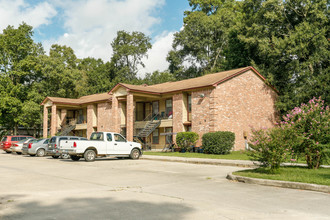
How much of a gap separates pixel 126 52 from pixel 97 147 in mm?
47397

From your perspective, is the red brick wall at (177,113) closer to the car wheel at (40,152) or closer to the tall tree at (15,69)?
the car wheel at (40,152)

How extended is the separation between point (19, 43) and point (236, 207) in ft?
165

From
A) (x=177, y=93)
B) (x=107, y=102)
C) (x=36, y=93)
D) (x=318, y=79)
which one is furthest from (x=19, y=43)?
(x=318, y=79)

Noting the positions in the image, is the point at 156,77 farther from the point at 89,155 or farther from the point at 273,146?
the point at 273,146

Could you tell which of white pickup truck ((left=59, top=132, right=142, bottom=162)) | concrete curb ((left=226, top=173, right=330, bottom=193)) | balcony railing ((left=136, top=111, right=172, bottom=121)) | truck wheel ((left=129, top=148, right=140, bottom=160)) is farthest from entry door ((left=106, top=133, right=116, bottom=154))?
balcony railing ((left=136, top=111, right=172, bottom=121))

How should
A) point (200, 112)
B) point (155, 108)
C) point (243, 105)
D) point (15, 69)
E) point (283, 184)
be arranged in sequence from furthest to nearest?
point (15, 69) < point (155, 108) < point (243, 105) < point (200, 112) < point (283, 184)

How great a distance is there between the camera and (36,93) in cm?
5041

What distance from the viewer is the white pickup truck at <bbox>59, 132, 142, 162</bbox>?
19667 mm

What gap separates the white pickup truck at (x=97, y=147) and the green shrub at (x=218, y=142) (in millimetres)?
7129

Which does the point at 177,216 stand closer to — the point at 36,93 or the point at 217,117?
the point at 217,117

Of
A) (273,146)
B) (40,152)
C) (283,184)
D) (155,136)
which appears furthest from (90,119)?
(283,184)

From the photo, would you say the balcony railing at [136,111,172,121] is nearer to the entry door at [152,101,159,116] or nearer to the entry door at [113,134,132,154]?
the entry door at [152,101,159,116]

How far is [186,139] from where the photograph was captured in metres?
27.8

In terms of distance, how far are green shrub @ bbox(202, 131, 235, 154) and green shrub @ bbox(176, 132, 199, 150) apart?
1680 mm
